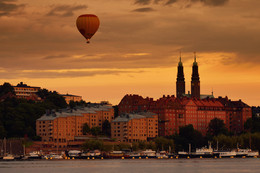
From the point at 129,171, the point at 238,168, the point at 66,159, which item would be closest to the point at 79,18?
the point at 129,171

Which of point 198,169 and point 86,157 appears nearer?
point 198,169

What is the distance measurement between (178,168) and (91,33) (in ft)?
111

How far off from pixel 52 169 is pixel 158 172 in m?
21.6

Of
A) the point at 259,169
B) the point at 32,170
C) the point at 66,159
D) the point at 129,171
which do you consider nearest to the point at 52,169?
the point at 32,170

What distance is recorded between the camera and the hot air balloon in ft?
423

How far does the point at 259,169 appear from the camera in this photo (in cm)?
14362

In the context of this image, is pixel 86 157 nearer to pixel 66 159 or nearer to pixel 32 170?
pixel 66 159

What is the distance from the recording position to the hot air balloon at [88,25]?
423ft

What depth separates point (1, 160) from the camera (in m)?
198

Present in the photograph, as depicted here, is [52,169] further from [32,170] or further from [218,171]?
[218,171]

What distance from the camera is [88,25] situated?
12900 centimetres

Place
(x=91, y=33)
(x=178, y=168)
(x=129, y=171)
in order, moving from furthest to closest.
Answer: (x=178, y=168)
(x=129, y=171)
(x=91, y=33)

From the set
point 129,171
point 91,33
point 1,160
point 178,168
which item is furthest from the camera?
point 1,160

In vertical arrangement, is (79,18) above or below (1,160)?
above
